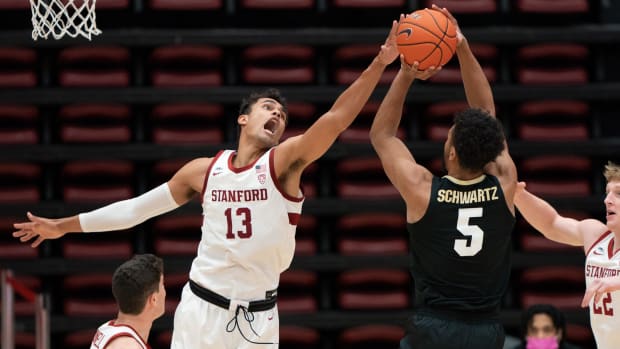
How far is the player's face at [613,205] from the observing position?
543cm

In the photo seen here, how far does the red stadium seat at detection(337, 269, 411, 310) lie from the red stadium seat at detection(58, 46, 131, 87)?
277 cm

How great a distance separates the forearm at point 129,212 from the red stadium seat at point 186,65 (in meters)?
3.84

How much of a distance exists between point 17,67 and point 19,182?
3.78ft

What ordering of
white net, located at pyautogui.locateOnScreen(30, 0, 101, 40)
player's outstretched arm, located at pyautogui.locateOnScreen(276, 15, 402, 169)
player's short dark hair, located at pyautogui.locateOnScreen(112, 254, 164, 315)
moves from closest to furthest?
1. player's short dark hair, located at pyautogui.locateOnScreen(112, 254, 164, 315)
2. player's outstretched arm, located at pyautogui.locateOnScreen(276, 15, 402, 169)
3. white net, located at pyautogui.locateOnScreen(30, 0, 101, 40)

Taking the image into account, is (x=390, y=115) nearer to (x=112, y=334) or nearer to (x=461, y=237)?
(x=461, y=237)

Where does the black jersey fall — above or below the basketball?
below

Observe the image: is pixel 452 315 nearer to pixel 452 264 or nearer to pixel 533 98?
pixel 452 264

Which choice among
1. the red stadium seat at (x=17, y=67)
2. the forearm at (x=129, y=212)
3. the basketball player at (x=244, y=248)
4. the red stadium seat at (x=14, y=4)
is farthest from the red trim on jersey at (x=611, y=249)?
the red stadium seat at (x=14, y=4)

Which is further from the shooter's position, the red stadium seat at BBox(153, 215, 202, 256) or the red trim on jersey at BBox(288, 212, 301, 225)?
the red stadium seat at BBox(153, 215, 202, 256)

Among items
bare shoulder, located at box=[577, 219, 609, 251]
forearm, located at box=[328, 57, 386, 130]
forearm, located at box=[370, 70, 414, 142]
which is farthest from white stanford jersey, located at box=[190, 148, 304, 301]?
bare shoulder, located at box=[577, 219, 609, 251]

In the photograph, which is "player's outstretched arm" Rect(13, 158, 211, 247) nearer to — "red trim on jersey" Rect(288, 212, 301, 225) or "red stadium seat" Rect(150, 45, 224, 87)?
"red trim on jersey" Rect(288, 212, 301, 225)

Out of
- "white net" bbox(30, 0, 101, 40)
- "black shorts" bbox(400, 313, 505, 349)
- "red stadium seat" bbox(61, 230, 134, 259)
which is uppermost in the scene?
"white net" bbox(30, 0, 101, 40)

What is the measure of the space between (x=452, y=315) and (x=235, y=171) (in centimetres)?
147

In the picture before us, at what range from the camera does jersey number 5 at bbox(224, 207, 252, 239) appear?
5.38m
